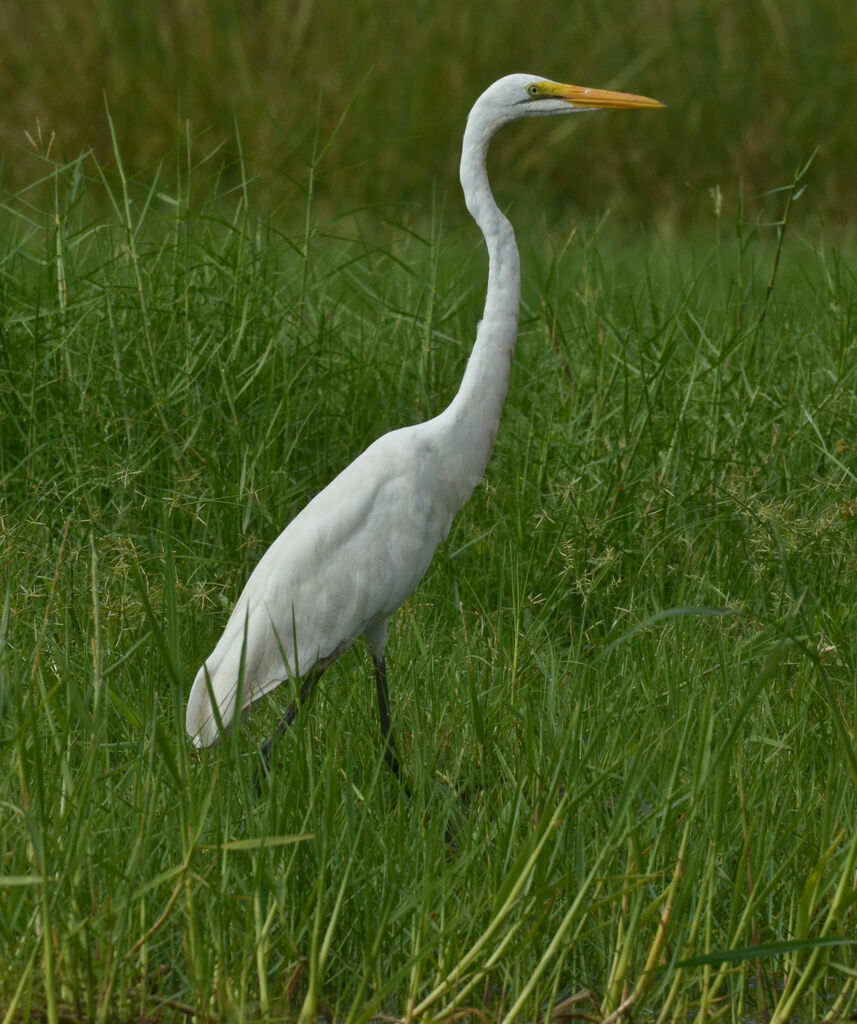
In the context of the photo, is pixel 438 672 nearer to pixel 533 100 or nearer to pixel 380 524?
pixel 380 524

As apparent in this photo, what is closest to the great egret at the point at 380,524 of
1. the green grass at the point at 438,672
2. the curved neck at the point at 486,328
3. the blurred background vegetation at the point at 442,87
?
the curved neck at the point at 486,328

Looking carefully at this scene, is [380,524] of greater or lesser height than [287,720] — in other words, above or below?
above

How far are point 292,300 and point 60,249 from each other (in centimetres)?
62

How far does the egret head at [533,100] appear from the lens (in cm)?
278

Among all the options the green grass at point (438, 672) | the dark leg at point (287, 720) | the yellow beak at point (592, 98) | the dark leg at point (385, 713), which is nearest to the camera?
the green grass at point (438, 672)

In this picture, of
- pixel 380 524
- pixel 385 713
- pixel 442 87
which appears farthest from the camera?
pixel 442 87

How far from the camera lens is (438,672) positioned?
9.42 feet

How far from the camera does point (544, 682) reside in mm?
2752

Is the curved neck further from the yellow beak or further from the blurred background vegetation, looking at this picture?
the blurred background vegetation

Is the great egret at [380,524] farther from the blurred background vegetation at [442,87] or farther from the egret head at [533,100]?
the blurred background vegetation at [442,87]

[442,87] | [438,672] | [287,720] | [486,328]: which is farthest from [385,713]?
[442,87]

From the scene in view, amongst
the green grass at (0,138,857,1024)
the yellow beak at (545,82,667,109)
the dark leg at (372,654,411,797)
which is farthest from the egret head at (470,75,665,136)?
the dark leg at (372,654,411,797)

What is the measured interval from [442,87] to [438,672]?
5.85 meters

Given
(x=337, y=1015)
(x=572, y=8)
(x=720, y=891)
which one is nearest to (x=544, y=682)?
(x=720, y=891)
